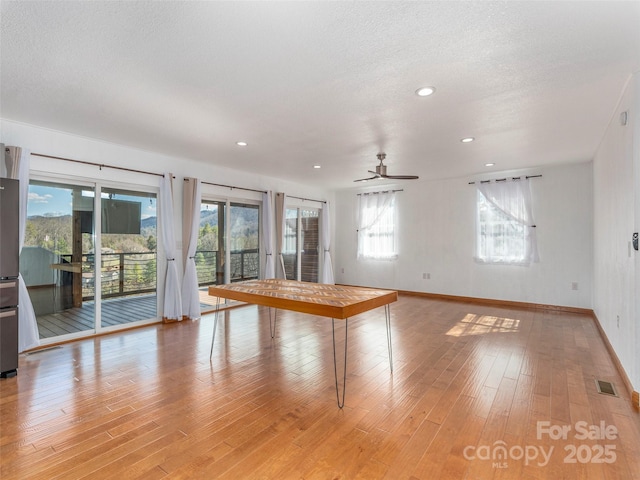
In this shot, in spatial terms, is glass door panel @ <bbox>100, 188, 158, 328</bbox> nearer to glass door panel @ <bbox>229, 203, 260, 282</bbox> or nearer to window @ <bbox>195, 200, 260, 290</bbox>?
window @ <bbox>195, 200, 260, 290</bbox>

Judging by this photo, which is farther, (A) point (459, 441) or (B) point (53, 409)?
(B) point (53, 409)

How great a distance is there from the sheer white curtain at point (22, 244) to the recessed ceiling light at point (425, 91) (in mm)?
4125

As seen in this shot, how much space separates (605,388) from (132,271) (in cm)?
559

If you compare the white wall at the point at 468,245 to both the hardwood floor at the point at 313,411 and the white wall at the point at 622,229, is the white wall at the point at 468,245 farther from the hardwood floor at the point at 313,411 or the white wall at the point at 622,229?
the hardwood floor at the point at 313,411

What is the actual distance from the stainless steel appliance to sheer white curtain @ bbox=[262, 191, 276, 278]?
379 centimetres

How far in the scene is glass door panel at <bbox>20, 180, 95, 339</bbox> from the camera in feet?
12.2

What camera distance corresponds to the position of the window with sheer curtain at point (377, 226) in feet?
24.3

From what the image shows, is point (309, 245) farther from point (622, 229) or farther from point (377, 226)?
point (622, 229)

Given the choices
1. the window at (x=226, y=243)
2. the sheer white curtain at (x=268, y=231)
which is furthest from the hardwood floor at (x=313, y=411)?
the sheer white curtain at (x=268, y=231)

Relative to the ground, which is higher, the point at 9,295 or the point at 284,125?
the point at 284,125

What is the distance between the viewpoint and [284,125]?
3.49m

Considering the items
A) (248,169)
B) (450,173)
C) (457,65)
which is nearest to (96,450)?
(457,65)

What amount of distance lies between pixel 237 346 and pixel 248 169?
3266mm

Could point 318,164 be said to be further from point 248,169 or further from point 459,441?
point 459,441
